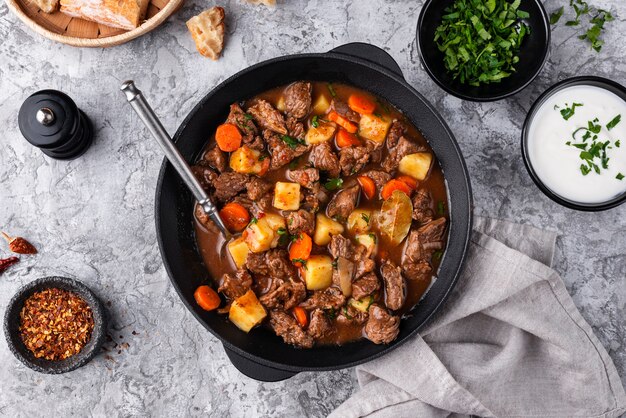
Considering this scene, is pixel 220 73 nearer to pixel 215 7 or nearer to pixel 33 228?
pixel 215 7

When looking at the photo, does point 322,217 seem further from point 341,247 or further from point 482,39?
point 482,39

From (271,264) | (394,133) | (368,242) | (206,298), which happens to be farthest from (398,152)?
(206,298)

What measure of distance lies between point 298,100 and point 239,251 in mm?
1053

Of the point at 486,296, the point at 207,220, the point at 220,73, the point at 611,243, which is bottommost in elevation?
the point at 611,243

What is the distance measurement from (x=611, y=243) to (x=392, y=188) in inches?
64.9

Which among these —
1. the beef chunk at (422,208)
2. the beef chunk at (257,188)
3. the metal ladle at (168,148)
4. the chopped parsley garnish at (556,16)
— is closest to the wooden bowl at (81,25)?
the metal ladle at (168,148)

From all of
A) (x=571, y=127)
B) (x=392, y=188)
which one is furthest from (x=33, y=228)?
(x=571, y=127)

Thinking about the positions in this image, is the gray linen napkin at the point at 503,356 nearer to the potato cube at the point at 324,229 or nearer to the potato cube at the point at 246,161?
the potato cube at the point at 324,229

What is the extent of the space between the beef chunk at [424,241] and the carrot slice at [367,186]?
0.36 meters

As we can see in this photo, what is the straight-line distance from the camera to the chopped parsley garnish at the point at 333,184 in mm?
4324

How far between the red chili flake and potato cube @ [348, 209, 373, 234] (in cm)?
195

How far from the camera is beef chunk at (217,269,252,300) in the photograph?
4.29 metres

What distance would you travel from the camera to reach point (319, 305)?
4312mm

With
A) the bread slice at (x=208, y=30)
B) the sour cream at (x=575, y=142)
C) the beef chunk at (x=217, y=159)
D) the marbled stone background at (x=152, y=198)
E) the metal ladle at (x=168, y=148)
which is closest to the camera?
the metal ladle at (x=168, y=148)
